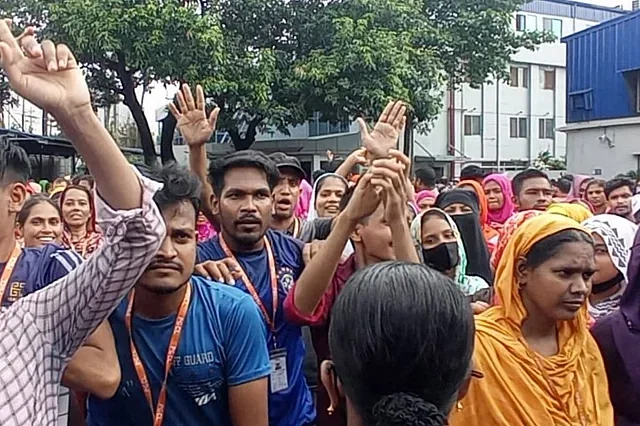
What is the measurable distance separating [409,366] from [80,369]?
1020mm

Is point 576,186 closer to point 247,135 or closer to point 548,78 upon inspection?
point 247,135

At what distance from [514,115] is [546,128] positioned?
236 cm

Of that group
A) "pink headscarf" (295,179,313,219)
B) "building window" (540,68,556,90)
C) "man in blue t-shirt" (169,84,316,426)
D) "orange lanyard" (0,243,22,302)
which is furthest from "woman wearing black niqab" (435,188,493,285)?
"building window" (540,68,556,90)

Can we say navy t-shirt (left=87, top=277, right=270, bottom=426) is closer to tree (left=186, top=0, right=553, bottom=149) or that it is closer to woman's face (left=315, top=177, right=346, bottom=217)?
woman's face (left=315, top=177, right=346, bottom=217)

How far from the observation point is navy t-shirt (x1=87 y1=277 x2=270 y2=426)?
249 cm

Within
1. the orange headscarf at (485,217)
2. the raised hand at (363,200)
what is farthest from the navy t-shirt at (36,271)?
the orange headscarf at (485,217)

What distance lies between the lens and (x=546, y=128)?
121ft

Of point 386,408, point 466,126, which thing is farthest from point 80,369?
point 466,126

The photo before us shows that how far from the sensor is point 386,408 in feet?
4.72

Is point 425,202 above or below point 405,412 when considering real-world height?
above

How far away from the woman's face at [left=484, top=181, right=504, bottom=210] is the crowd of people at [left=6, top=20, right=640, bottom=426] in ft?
7.89

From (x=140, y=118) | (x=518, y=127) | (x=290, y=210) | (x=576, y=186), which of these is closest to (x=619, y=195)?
(x=576, y=186)

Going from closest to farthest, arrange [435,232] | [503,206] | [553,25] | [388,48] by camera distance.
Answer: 1. [435,232]
2. [503,206]
3. [388,48]
4. [553,25]

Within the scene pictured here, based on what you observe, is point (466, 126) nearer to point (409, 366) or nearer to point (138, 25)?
point (138, 25)
